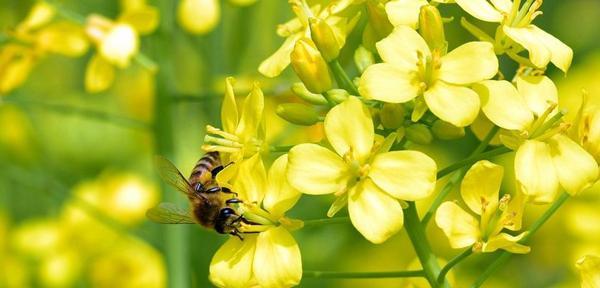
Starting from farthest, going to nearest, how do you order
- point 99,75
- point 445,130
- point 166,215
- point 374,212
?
1. point 99,75
2. point 166,215
3. point 445,130
4. point 374,212

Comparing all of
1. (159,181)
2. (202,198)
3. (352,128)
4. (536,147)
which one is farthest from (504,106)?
(159,181)

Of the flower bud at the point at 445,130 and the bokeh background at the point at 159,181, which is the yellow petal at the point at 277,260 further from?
the bokeh background at the point at 159,181

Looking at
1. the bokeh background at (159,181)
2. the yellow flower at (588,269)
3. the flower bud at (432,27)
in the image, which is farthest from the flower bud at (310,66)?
the bokeh background at (159,181)

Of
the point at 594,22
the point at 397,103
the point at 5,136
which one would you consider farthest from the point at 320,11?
the point at 594,22

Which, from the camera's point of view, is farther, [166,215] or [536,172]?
[166,215]

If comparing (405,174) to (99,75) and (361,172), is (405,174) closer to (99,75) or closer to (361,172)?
(361,172)

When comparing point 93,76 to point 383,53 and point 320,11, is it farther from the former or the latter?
point 383,53

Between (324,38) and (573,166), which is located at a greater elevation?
(324,38)

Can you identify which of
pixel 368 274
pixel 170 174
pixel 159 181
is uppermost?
pixel 170 174

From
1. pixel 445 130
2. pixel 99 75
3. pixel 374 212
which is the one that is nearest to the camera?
pixel 374 212
